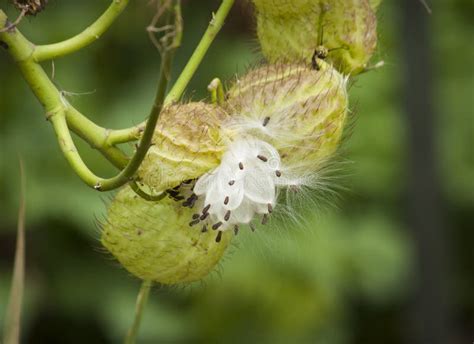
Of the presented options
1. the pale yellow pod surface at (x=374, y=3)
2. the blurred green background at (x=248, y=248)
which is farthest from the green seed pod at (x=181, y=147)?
the blurred green background at (x=248, y=248)

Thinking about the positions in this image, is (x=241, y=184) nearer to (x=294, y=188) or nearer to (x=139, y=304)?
(x=294, y=188)

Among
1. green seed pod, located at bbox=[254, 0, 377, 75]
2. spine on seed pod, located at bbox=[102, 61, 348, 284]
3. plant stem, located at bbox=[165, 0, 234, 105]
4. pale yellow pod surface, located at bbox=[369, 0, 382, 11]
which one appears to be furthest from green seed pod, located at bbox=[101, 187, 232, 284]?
pale yellow pod surface, located at bbox=[369, 0, 382, 11]

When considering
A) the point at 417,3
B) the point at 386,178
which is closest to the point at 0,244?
the point at 386,178

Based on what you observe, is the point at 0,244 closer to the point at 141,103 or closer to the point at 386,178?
the point at 141,103

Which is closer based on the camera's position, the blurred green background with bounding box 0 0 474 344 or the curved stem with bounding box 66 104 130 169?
the curved stem with bounding box 66 104 130 169

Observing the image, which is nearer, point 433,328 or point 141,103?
point 433,328

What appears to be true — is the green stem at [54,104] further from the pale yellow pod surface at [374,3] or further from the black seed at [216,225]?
the pale yellow pod surface at [374,3]

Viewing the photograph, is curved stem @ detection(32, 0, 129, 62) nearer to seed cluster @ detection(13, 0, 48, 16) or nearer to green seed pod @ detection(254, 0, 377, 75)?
seed cluster @ detection(13, 0, 48, 16)
